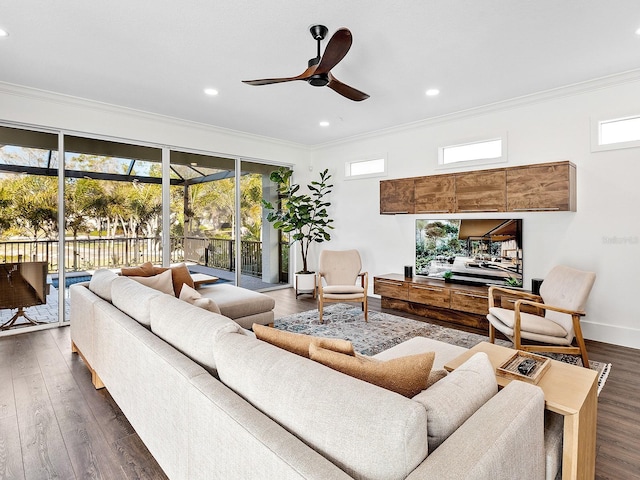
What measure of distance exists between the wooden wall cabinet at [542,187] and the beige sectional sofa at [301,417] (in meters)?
3.13

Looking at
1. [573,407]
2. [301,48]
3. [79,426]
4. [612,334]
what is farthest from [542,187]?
[79,426]

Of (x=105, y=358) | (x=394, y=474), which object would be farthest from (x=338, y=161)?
(x=394, y=474)

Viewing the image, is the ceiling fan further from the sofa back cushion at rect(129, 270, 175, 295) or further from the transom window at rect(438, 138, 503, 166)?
the transom window at rect(438, 138, 503, 166)

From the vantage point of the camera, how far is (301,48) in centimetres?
308

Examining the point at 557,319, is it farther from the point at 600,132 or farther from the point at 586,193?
the point at 600,132

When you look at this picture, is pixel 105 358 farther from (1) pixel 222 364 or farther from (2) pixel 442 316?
(2) pixel 442 316

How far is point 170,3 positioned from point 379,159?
405 cm

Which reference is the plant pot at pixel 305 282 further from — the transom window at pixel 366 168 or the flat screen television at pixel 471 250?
the transom window at pixel 366 168

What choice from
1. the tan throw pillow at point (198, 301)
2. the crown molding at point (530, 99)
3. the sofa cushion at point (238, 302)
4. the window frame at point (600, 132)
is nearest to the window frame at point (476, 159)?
the crown molding at point (530, 99)

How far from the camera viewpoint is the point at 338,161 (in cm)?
658

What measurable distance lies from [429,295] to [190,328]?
3.63m

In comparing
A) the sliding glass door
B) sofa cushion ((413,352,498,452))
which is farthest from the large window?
sofa cushion ((413,352,498,452))

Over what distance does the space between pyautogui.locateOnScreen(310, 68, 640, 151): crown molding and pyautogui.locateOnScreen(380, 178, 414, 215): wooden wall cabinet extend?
0.92 metres

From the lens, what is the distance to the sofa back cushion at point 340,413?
858 millimetres
